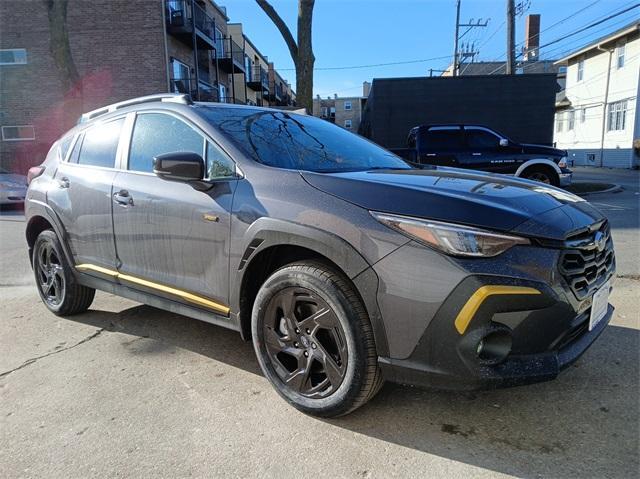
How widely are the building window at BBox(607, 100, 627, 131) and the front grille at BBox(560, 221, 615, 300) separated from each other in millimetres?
29605

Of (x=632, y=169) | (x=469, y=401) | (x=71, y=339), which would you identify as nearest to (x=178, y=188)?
(x=71, y=339)

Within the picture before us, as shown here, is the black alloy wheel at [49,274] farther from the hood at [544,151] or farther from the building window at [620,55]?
the building window at [620,55]

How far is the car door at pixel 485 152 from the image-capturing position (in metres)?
11.3

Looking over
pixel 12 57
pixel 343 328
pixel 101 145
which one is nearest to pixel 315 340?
pixel 343 328

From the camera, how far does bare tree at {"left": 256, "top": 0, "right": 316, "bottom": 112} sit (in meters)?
12.7

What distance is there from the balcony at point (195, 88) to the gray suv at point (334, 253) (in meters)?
17.6

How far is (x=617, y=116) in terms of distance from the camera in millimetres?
27672

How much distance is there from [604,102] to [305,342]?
3226 cm

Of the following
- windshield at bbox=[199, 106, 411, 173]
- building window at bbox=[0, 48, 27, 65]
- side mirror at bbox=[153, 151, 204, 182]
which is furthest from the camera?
building window at bbox=[0, 48, 27, 65]

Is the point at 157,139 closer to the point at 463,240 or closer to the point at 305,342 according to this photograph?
the point at 305,342

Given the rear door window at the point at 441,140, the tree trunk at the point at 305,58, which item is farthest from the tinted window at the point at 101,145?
the tree trunk at the point at 305,58

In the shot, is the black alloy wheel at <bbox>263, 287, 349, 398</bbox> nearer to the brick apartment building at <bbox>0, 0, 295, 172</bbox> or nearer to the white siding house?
the brick apartment building at <bbox>0, 0, 295, 172</bbox>

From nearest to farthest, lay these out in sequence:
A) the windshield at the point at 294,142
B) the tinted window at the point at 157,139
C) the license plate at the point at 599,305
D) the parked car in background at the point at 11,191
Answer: the license plate at the point at 599,305
the windshield at the point at 294,142
the tinted window at the point at 157,139
the parked car in background at the point at 11,191

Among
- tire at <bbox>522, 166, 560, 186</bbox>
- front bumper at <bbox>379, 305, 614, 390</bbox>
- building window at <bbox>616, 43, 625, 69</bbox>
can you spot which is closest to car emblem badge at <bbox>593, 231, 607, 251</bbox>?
front bumper at <bbox>379, 305, 614, 390</bbox>
